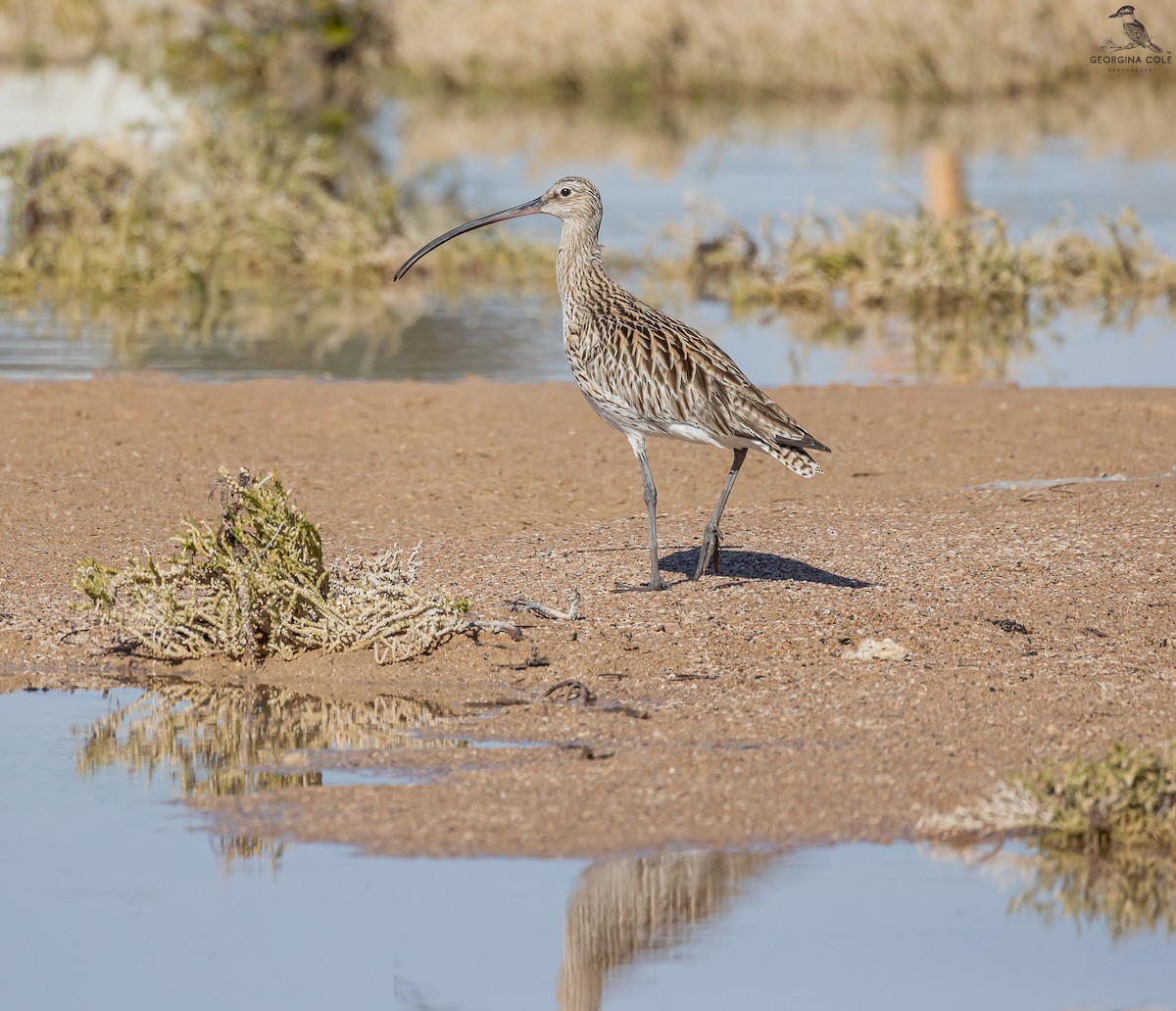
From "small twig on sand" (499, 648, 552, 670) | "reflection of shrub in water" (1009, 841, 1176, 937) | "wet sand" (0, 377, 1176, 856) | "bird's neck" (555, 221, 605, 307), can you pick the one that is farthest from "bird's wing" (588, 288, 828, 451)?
"reflection of shrub in water" (1009, 841, 1176, 937)

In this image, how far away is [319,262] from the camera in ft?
68.2

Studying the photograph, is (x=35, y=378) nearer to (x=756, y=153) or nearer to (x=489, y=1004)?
(x=489, y=1004)

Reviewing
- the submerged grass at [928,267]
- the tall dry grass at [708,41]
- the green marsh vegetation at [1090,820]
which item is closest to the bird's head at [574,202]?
the green marsh vegetation at [1090,820]

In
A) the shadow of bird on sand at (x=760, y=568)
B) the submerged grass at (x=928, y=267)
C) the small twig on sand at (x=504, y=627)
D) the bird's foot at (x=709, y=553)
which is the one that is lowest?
the small twig on sand at (x=504, y=627)

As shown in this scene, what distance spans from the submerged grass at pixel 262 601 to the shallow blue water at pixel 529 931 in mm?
1893

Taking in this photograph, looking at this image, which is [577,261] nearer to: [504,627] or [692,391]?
[692,391]

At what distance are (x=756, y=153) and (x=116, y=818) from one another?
2581 centimetres

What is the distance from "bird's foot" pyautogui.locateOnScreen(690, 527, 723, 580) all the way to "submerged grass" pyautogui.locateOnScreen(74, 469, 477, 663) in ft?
4.30

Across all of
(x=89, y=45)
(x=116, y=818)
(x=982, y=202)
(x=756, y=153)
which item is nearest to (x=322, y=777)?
(x=116, y=818)

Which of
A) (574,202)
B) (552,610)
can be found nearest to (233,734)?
(552,610)

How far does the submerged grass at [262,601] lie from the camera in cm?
790

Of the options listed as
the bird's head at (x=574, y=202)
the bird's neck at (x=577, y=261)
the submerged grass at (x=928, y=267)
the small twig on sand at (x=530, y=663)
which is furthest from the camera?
the submerged grass at (x=928, y=267)

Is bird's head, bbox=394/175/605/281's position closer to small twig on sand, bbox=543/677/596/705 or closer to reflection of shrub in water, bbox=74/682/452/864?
small twig on sand, bbox=543/677/596/705

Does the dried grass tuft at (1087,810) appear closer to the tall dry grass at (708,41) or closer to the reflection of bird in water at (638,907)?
the reflection of bird in water at (638,907)
